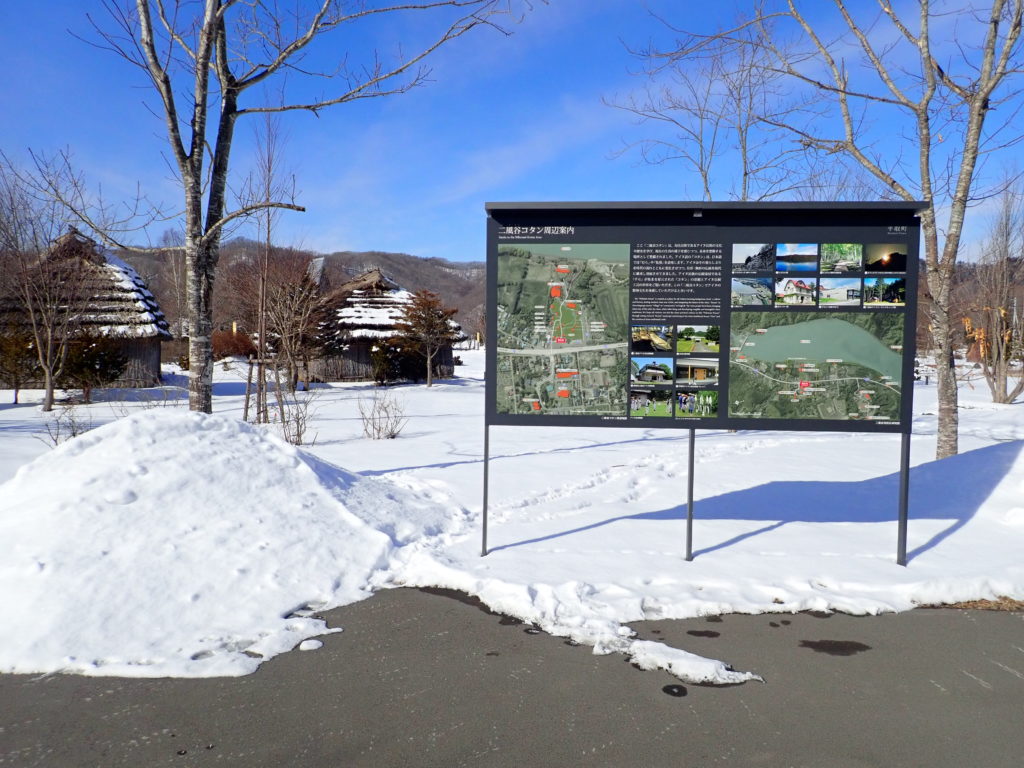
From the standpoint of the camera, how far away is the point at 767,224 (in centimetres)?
506

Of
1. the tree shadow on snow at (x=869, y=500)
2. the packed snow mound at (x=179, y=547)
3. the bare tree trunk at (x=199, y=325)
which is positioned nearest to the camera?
the packed snow mound at (x=179, y=547)

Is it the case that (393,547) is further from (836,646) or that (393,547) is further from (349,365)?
(349,365)

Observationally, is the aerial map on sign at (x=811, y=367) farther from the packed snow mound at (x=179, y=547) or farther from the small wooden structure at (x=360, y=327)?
the small wooden structure at (x=360, y=327)

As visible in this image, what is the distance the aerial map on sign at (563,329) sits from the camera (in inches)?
204

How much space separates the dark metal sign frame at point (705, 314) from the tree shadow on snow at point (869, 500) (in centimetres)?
137

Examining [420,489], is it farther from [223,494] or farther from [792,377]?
[792,377]

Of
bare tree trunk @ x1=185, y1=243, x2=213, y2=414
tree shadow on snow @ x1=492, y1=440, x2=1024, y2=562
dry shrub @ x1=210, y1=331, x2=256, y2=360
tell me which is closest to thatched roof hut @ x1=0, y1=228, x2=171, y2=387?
bare tree trunk @ x1=185, y1=243, x2=213, y2=414

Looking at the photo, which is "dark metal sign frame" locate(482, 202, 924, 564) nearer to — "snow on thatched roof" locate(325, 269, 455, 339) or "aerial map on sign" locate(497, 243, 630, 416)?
"aerial map on sign" locate(497, 243, 630, 416)

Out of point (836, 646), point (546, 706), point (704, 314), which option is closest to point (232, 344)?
point (704, 314)

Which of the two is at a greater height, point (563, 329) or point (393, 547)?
point (563, 329)

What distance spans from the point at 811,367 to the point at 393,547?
3.52m

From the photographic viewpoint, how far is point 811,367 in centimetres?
511

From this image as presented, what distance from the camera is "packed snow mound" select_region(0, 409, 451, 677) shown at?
12.3 ft

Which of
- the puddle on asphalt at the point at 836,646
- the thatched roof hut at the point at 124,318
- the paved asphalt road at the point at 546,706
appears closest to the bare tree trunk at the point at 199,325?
the paved asphalt road at the point at 546,706
